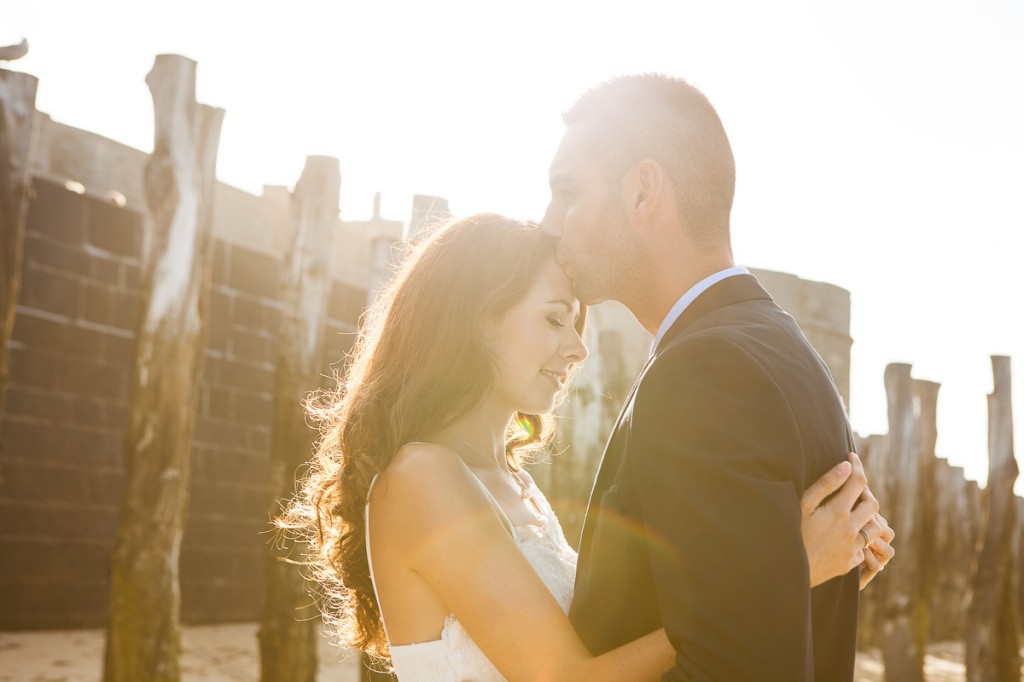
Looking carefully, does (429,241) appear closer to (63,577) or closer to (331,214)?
(331,214)

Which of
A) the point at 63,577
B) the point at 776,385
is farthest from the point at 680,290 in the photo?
the point at 63,577

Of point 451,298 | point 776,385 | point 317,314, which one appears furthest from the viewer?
point 317,314

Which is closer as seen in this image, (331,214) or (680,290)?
(680,290)

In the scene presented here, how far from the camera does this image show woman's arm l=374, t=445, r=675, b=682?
2.71m

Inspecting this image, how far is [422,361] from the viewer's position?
10.9 ft

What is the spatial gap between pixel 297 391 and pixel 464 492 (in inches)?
157

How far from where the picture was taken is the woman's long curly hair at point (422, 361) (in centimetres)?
325

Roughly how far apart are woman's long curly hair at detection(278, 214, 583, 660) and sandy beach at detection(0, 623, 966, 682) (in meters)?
4.04

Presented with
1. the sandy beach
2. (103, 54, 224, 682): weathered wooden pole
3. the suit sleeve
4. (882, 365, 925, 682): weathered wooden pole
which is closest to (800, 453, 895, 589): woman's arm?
the suit sleeve

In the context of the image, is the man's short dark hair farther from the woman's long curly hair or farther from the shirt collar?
the woman's long curly hair

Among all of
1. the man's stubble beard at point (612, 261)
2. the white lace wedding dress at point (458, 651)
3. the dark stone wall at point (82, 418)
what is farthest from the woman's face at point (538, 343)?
the dark stone wall at point (82, 418)

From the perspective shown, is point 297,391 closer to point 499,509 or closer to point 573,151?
point 499,509

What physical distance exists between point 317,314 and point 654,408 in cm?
489

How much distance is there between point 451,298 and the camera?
11.0 ft
